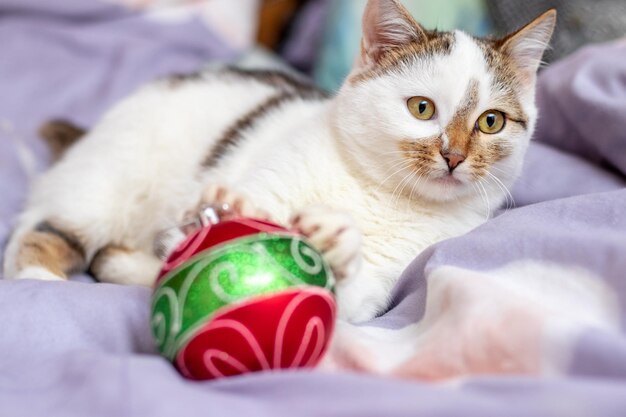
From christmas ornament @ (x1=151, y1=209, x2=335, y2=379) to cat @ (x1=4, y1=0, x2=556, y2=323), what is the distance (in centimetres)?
13

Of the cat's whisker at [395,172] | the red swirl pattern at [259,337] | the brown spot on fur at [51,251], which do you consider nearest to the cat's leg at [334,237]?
the red swirl pattern at [259,337]

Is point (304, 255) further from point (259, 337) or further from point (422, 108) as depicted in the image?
point (422, 108)

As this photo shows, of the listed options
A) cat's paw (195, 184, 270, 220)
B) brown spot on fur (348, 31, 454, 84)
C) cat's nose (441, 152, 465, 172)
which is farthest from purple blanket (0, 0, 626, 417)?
brown spot on fur (348, 31, 454, 84)

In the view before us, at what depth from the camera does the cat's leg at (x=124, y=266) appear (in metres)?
1.52

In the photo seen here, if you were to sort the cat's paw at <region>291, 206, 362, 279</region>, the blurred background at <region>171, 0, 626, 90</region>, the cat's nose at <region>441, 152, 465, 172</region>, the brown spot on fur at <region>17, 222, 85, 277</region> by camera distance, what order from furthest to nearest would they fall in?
1. the blurred background at <region>171, 0, 626, 90</region>
2. the brown spot on fur at <region>17, 222, 85, 277</region>
3. the cat's nose at <region>441, 152, 465, 172</region>
4. the cat's paw at <region>291, 206, 362, 279</region>

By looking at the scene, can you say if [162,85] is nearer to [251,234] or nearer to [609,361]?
[251,234]

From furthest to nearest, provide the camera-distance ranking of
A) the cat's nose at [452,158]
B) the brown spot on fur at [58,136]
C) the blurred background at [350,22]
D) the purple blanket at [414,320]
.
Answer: the blurred background at [350,22] → the brown spot on fur at [58,136] → the cat's nose at [452,158] → the purple blanket at [414,320]

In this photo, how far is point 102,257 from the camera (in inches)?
62.6

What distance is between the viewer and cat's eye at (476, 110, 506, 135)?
4.14ft

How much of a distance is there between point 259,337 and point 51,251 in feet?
2.83

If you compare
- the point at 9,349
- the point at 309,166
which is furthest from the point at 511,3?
the point at 9,349

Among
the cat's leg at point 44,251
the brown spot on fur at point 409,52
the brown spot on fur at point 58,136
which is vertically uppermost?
the brown spot on fur at point 409,52

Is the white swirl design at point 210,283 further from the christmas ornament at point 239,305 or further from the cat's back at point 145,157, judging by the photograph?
the cat's back at point 145,157

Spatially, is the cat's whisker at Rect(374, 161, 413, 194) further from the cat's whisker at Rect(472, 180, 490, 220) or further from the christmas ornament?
the christmas ornament
